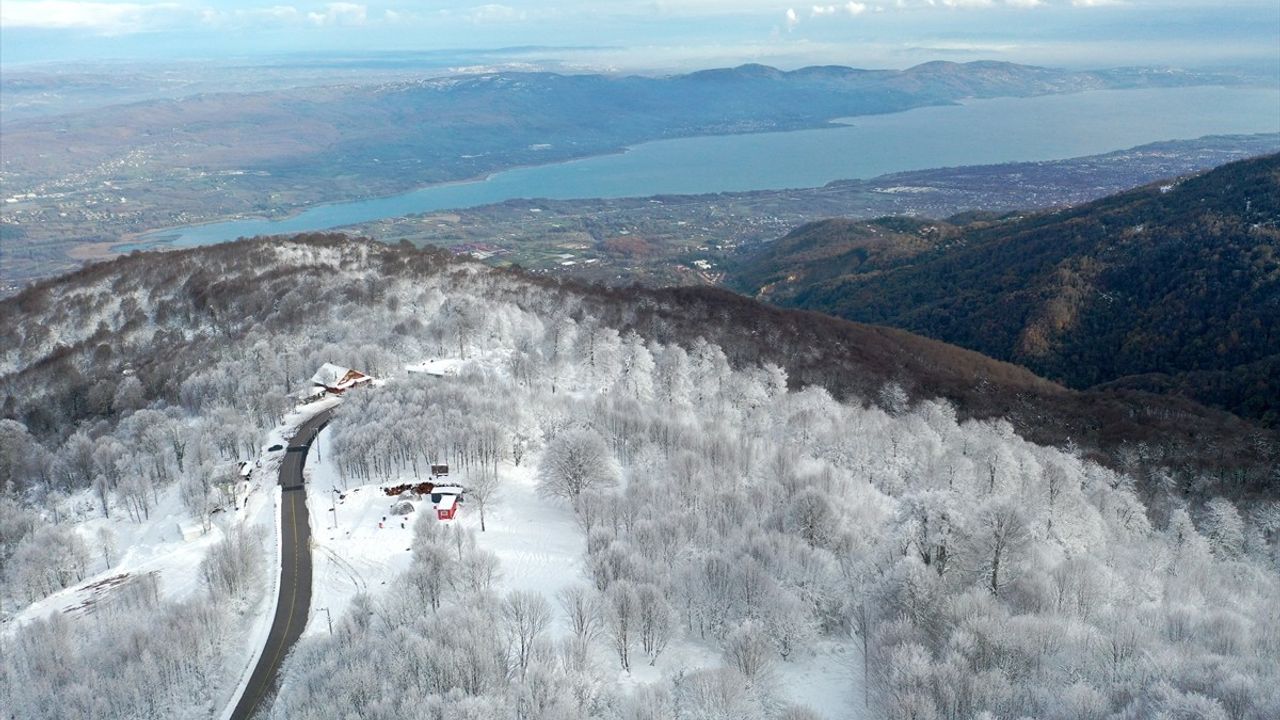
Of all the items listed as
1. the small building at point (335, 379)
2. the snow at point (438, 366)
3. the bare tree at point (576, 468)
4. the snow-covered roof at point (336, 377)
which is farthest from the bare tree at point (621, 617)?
the snow-covered roof at point (336, 377)

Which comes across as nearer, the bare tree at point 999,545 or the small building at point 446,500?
the bare tree at point 999,545

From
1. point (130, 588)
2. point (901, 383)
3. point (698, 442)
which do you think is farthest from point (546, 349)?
point (130, 588)

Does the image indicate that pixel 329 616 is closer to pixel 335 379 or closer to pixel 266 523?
pixel 266 523

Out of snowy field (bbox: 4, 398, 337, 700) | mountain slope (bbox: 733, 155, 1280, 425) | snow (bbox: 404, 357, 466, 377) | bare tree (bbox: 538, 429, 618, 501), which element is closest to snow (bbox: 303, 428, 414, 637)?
snowy field (bbox: 4, 398, 337, 700)

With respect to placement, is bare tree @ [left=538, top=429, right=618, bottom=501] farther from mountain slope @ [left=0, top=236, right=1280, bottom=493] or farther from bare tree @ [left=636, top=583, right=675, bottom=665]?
mountain slope @ [left=0, top=236, right=1280, bottom=493]

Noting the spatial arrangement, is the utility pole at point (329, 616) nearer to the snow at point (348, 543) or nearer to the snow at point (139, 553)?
the snow at point (348, 543)

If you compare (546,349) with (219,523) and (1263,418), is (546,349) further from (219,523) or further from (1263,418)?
(1263,418)
